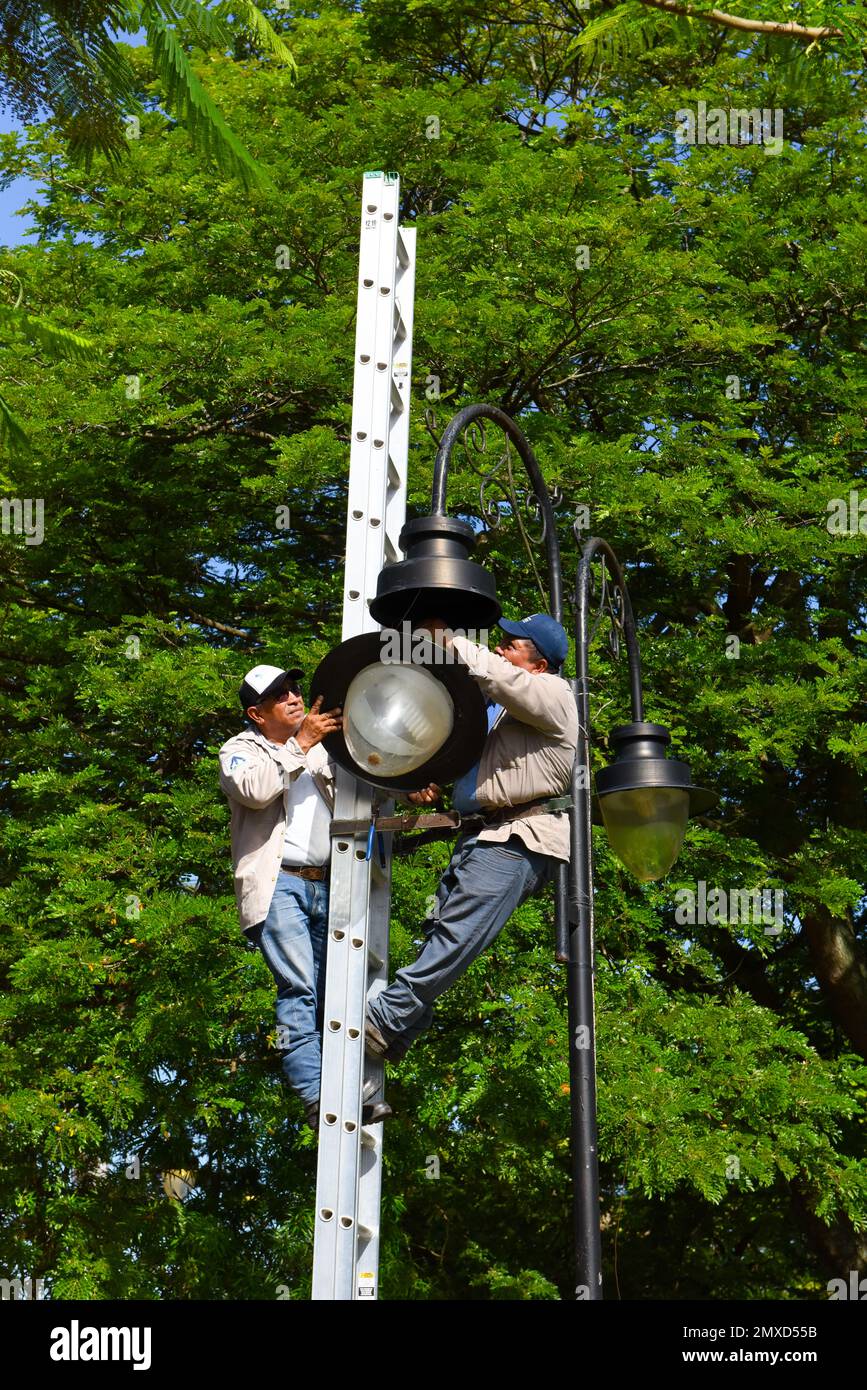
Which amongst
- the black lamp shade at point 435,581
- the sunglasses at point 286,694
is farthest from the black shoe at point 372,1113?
the sunglasses at point 286,694

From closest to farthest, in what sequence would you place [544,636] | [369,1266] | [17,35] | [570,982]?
[369,1266] < [17,35] < [544,636] < [570,982]

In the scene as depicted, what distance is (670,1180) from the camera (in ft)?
31.0

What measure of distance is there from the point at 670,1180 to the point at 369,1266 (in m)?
5.52

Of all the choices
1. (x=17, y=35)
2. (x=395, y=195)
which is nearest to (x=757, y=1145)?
(x=395, y=195)

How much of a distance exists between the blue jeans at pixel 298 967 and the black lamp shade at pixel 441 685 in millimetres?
723

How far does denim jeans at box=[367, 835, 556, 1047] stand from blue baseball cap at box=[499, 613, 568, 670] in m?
0.87

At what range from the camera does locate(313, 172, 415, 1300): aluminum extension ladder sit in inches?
165

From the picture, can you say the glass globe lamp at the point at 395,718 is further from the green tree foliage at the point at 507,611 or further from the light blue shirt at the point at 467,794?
the green tree foliage at the point at 507,611

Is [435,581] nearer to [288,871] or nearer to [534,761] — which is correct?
[534,761]

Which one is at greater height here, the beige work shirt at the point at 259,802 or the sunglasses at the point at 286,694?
the sunglasses at the point at 286,694

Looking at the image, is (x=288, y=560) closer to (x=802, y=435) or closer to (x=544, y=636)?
(x=802, y=435)

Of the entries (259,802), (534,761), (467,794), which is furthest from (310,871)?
(534,761)

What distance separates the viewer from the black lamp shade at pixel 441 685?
176 inches

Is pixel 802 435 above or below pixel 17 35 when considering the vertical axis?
above
